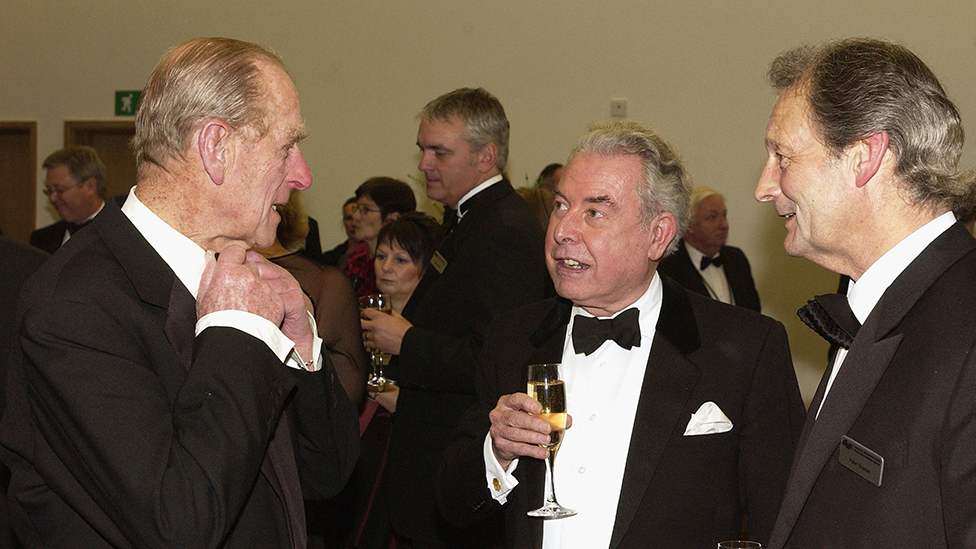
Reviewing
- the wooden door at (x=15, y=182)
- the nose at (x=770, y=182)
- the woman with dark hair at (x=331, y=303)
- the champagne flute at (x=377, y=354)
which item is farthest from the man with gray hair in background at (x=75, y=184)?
the nose at (x=770, y=182)

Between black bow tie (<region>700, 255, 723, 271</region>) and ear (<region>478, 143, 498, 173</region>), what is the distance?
8.83 feet

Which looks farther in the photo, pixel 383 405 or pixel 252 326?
pixel 383 405

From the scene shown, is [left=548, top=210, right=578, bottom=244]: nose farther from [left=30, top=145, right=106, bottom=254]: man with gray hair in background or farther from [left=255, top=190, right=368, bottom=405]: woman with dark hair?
[left=30, top=145, right=106, bottom=254]: man with gray hair in background

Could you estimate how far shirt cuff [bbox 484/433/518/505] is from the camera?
2.14 metres

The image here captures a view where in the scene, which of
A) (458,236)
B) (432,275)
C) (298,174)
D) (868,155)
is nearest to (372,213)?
(432,275)

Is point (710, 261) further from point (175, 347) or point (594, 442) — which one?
point (175, 347)

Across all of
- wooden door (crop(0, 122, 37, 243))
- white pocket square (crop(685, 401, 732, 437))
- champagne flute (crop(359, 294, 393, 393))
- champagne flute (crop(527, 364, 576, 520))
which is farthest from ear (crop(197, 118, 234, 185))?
wooden door (crop(0, 122, 37, 243))

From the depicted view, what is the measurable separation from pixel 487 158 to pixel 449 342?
93 centimetres

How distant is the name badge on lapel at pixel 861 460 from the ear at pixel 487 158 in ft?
8.46

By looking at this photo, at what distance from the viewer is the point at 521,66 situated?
795 centimetres

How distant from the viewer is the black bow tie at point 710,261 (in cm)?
616

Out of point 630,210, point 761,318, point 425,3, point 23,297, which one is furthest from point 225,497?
point 425,3

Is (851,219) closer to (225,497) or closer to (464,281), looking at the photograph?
(225,497)

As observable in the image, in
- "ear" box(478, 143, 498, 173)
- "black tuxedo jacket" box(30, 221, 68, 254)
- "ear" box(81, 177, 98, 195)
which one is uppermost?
"ear" box(81, 177, 98, 195)
